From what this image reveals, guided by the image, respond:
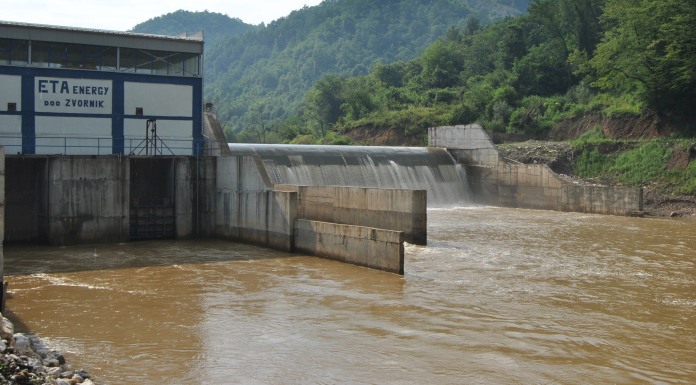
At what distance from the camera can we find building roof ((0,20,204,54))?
974 inches

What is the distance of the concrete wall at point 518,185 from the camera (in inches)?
1419

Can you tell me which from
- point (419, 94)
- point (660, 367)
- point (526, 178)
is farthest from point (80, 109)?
point (419, 94)

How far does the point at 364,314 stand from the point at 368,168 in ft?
80.6

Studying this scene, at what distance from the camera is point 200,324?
46.7 feet

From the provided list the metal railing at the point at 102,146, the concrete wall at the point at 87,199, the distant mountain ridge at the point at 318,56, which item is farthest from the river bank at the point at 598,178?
the distant mountain ridge at the point at 318,56

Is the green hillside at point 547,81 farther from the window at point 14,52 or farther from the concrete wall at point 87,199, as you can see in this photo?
the window at point 14,52

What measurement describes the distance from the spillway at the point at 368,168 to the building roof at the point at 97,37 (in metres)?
7.95

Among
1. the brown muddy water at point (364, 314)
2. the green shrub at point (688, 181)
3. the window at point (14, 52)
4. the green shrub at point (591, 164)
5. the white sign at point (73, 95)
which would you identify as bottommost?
the brown muddy water at point (364, 314)

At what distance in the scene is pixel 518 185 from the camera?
40.4 meters

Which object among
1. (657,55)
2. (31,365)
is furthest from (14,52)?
(657,55)

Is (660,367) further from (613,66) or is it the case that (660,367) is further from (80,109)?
(613,66)

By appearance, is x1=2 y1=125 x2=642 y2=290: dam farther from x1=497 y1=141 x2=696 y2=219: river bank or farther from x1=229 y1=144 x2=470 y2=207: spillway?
x1=497 y1=141 x2=696 y2=219: river bank

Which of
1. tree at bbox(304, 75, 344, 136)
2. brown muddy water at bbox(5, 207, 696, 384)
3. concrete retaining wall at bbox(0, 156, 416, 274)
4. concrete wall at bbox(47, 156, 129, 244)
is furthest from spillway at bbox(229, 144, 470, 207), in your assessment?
tree at bbox(304, 75, 344, 136)

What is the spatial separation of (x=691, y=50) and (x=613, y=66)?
16.9 ft
